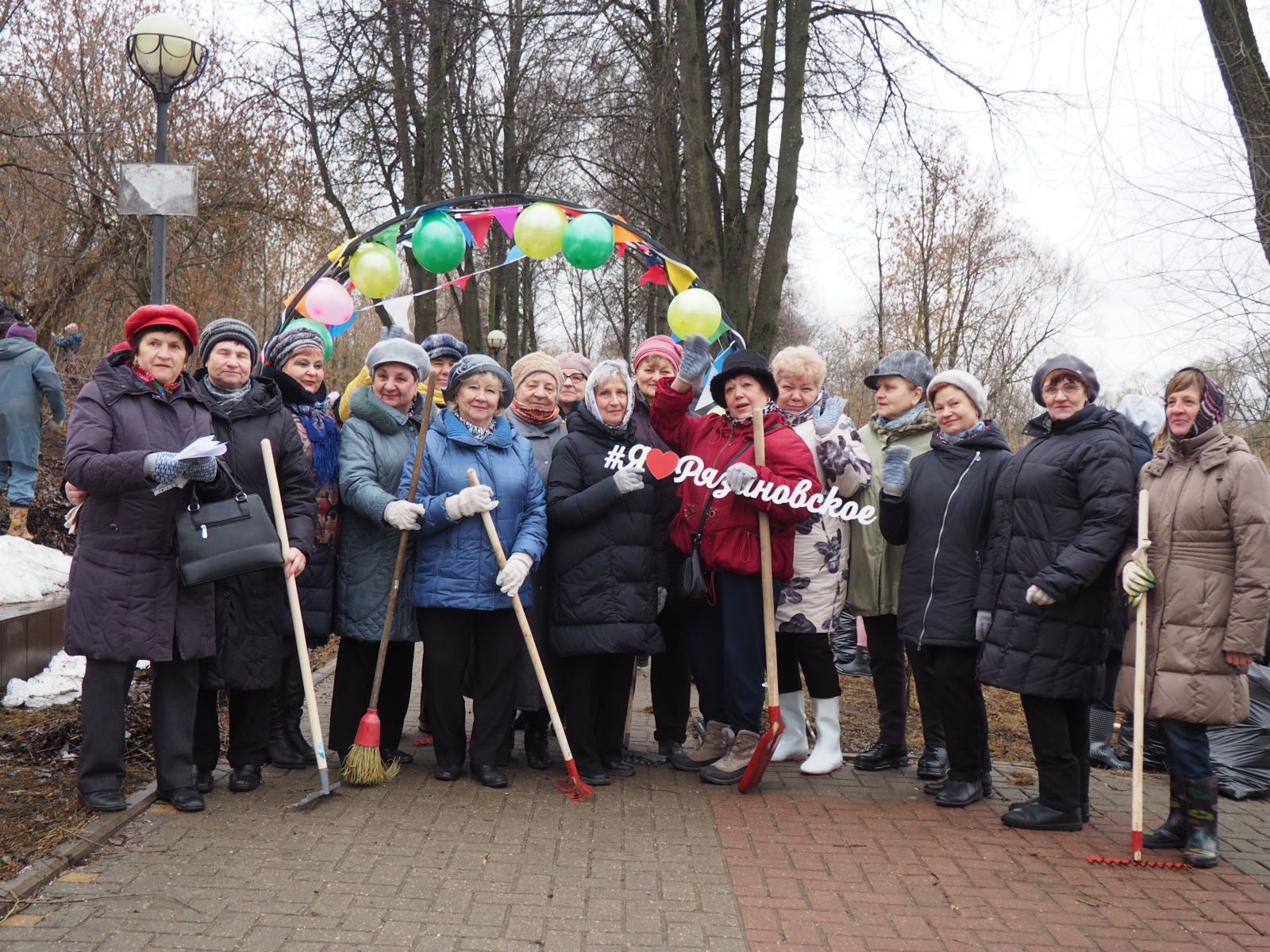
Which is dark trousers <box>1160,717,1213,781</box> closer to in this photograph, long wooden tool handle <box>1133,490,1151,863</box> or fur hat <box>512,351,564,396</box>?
long wooden tool handle <box>1133,490,1151,863</box>

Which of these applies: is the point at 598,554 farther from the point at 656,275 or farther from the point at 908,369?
the point at 656,275

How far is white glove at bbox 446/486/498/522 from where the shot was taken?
4.48 m

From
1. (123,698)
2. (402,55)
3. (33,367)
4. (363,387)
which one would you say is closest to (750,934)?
(123,698)

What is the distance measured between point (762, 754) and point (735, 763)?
0.30 m

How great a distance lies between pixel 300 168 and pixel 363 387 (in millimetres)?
13648

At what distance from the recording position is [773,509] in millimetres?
4668

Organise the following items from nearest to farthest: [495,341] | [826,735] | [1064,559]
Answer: [1064,559] → [826,735] → [495,341]

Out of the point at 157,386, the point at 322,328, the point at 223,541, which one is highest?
the point at 322,328

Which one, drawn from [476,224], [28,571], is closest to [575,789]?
[476,224]

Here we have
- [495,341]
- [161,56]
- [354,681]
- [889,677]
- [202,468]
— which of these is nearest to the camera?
[202,468]

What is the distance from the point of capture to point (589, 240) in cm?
602

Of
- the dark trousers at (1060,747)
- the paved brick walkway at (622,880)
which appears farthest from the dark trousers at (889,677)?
the dark trousers at (1060,747)

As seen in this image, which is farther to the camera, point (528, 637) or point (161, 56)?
point (161, 56)

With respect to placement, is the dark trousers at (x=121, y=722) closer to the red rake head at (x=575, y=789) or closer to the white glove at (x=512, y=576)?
the white glove at (x=512, y=576)
